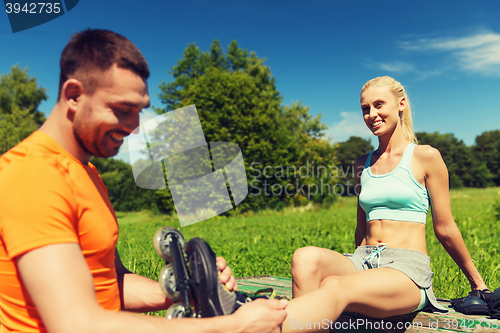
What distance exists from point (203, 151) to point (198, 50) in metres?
14.5

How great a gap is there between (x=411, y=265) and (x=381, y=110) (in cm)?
102

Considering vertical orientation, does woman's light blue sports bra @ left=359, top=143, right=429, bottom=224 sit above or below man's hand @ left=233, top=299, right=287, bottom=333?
above

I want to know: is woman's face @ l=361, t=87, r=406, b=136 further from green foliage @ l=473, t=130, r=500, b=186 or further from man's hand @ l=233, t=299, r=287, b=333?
green foliage @ l=473, t=130, r=500, b=186

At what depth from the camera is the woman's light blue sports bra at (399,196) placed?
83.7 inches

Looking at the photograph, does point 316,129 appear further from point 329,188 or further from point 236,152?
point 236,152

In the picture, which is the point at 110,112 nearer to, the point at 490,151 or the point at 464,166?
the point at 464,166

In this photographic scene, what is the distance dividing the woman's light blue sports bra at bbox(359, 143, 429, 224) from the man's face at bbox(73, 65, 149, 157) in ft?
5.37

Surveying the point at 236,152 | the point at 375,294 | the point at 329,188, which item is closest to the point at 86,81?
the point at 375,294

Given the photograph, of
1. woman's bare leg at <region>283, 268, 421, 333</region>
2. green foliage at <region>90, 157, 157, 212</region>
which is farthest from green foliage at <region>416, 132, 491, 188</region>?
woman's bare leg at <region>283, 268, 421, 333</region>

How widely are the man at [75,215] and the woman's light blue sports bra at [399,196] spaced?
4.08ft

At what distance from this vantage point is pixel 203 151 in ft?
59.7

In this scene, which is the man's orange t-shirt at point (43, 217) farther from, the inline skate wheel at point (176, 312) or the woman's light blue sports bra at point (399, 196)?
the woman's light blue sports bra at point (399, 196)

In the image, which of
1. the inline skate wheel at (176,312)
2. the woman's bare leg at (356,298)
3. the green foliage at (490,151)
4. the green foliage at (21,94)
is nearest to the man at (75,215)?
the inline skate wheel at (176,312)

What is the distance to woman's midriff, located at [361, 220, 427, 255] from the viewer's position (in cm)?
211
